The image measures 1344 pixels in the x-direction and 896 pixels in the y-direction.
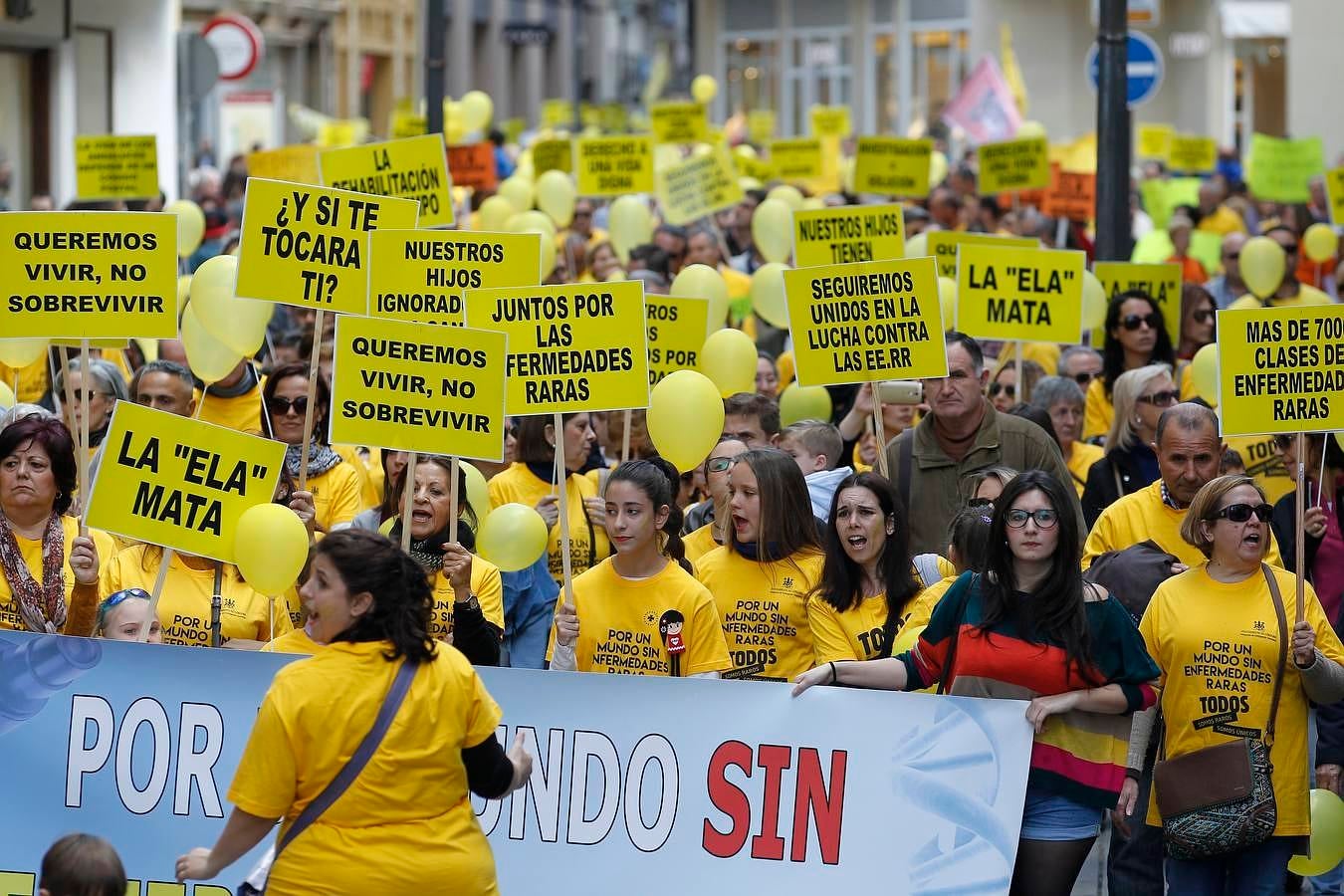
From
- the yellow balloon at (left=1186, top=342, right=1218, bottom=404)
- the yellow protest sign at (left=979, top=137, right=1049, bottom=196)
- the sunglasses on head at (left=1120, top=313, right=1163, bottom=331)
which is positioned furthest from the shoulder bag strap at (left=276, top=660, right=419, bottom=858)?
the yellow protest sign at (left=979, top=137, right=1049, bottom=196)

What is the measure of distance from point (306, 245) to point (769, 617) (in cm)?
216

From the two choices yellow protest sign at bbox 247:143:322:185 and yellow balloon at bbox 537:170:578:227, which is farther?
yellow balloon at bbox 537:170:578:227

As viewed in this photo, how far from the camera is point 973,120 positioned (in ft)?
90.6

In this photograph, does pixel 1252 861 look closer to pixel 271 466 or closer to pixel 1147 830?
pixel 1147 830

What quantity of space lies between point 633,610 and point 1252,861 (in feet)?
6.05

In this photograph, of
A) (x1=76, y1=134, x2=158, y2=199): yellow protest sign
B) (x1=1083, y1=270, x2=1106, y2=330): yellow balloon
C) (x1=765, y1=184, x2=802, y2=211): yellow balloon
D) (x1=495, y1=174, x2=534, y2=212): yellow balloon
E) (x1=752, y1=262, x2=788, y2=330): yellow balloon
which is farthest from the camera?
(x1=495, y1=174, x2=534, y2=212): yellow balloon

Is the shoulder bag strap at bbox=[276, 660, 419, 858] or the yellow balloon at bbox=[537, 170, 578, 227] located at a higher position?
the yellow balloon at bbox=[537, 170, 578, 227]

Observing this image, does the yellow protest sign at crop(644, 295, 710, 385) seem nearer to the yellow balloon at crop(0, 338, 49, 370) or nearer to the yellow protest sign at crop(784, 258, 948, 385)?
the yellow protest sign at crop(784, 258, 948, 385)

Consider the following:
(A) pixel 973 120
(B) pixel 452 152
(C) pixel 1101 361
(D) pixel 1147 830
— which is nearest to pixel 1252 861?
(D) pixel 1147 830

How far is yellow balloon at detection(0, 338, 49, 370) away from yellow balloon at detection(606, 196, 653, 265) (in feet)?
19.4

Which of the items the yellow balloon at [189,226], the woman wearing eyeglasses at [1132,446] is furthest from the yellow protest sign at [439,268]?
the yellow balloon at [189,226]

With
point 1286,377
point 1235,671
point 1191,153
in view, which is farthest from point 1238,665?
point 1191,153

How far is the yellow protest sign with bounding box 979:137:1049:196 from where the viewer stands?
1578 cm

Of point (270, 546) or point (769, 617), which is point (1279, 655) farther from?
point (270, 546)
